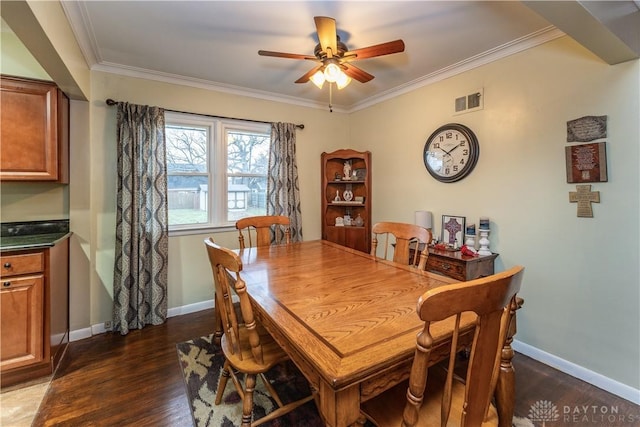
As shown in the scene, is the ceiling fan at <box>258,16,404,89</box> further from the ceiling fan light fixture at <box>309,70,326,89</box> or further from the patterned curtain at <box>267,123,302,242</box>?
the patterned curtain at <box>267,123,302,242</box>

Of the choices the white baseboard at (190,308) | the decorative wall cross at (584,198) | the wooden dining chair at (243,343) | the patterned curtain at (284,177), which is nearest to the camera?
the wooden dining chair at (243,343)

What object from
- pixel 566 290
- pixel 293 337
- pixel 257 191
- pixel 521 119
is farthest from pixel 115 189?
pixel 566 290

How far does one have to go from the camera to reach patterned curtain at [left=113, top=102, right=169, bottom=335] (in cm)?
260

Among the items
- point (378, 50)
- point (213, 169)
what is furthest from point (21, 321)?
point (378, 50)

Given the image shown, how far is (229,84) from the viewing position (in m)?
3.12

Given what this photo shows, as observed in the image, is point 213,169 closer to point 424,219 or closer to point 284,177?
point 284,177

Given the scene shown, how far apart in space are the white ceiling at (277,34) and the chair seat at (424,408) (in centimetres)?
216

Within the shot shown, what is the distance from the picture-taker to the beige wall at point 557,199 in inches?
71.8

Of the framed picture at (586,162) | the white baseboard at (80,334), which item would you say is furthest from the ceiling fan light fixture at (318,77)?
the white baseboard at (80,334)

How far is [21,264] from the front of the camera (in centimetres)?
187

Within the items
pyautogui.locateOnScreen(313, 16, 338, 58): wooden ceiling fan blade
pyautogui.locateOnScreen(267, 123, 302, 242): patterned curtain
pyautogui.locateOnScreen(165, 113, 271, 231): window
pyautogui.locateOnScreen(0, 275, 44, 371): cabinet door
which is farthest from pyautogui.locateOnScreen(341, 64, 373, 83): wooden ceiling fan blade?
pyautogui.locateOnScreen(0, 275, 44, 371): cabinet door

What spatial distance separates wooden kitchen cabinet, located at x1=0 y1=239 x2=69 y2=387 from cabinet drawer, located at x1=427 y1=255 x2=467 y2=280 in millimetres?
2927

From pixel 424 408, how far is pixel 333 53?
6.57 feet
